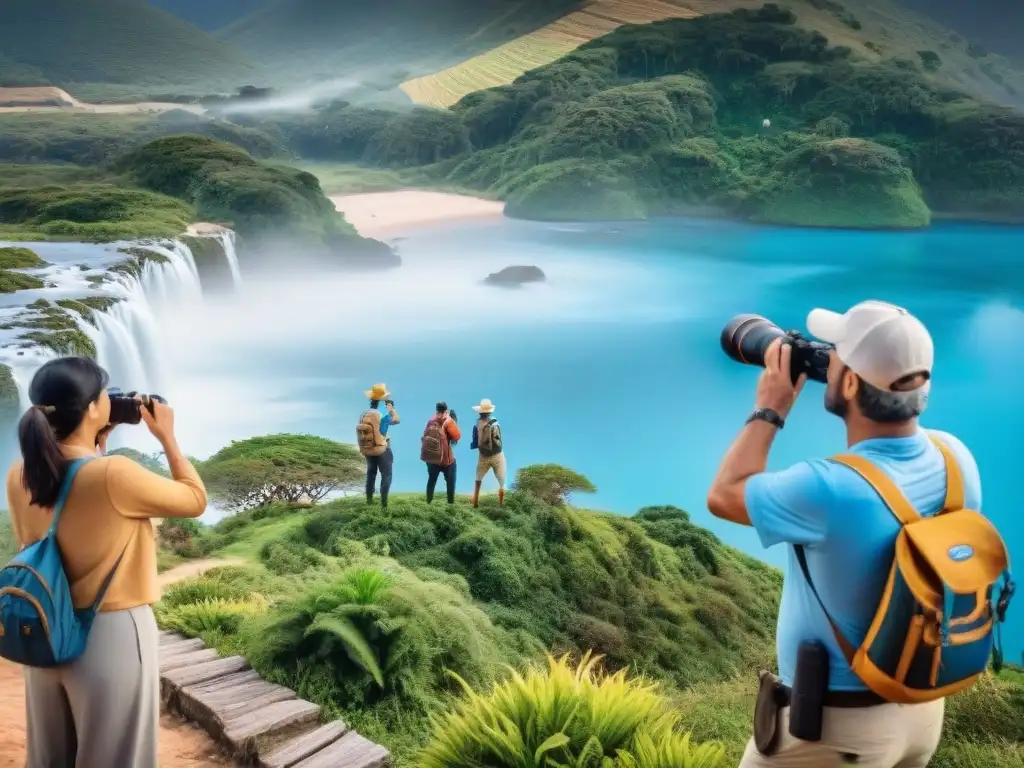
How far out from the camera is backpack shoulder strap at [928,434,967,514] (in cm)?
165

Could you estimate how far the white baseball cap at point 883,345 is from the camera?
1.61m

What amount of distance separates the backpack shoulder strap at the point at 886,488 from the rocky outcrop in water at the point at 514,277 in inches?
591

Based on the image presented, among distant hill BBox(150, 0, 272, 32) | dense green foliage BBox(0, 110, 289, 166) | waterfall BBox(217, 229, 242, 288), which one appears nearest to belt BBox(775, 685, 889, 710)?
waterfall BBox(217, 229, 242, 288)

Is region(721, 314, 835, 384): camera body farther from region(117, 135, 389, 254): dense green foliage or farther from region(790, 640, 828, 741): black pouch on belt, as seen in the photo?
region(117, 135, 389, 254): dense green foliage

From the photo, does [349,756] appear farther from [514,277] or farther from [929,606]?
[514,277]

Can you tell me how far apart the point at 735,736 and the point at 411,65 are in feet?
65.6

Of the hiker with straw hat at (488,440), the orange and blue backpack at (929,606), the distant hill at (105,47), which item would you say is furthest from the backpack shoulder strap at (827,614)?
the distant hill at (105,47)

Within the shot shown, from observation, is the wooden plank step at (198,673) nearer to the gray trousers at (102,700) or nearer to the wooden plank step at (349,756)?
the wooden plank step at (349,756)

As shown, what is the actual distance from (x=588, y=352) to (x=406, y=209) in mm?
5980

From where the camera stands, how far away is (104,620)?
6.51ft

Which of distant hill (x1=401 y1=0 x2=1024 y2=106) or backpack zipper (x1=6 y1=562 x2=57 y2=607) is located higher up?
distant hill (x1=401 y1=0 x2=1024 y2=106)

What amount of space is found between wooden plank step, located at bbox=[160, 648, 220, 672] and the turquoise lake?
20.6 ft

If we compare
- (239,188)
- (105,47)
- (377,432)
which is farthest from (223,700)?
(105,47)

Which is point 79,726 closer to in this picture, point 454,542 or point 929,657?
point 929,657
